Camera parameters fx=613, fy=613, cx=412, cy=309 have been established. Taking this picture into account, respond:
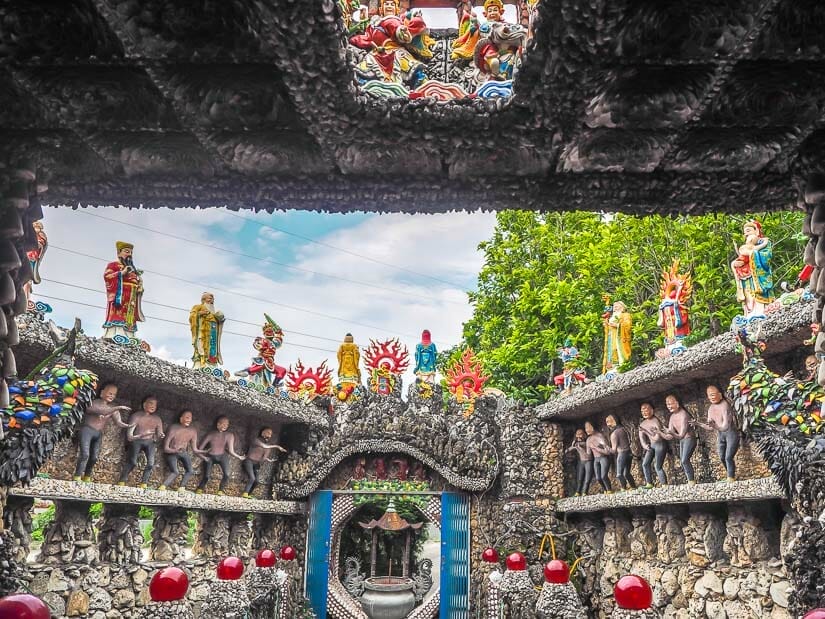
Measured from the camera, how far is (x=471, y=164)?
2801mm

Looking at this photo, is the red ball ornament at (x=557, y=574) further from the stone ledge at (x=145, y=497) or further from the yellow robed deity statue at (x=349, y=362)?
the yellow robed deity statue at (x=349, y=362)

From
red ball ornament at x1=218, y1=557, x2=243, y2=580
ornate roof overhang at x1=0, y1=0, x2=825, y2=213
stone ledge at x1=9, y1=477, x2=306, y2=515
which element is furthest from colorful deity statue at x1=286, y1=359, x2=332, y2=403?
ornate roof overhang at x1=0, y1=0, x2=825, y2=213

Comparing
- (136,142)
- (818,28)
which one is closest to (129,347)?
(136,142)

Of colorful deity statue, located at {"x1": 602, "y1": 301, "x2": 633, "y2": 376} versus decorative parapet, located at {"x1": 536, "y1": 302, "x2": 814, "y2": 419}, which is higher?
colorful deity statue, located at {"x1": 602, "y1": 301, "x2": 633, "y2": 376}

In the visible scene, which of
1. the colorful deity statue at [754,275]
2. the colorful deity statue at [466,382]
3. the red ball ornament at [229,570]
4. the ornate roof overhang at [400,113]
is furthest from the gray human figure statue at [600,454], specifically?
the ornate roof overhang at [400,113]

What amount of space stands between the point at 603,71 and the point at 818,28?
2.26 ft

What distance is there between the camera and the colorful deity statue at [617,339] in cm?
1045

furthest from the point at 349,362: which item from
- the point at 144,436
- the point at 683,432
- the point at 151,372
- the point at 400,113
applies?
the point at 400,113

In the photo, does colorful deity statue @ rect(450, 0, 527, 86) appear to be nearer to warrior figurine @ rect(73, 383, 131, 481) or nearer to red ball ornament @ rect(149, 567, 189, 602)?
red ball ornament @ rect(149, 567, 189, 602)

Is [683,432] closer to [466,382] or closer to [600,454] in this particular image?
[600,454]

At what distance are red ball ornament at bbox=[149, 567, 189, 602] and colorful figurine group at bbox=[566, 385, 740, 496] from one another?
6417mm

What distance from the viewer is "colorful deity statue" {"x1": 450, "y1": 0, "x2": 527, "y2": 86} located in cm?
294

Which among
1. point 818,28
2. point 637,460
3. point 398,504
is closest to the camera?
point 818,28

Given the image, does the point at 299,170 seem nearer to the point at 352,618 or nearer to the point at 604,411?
the point at 604,411
